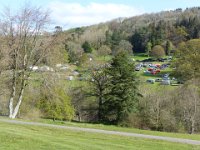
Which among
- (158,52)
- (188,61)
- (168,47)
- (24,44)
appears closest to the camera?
(24,44)

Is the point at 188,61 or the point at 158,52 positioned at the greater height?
the point at 158,52

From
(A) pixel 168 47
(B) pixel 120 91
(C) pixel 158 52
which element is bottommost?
(B) pixel 120 91

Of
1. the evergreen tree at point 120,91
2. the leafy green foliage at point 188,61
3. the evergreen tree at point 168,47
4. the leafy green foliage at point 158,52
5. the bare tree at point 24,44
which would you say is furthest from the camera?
the evergreen tree at point 168,47

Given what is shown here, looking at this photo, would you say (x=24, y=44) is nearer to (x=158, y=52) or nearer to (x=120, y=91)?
(x=120, y=91)

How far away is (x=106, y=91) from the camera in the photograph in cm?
4547

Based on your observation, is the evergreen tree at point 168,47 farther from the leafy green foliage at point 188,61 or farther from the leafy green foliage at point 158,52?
the leafy green foliage at point 188,61

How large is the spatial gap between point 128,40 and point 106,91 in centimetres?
11265

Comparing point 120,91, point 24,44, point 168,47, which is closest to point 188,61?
point 120,91

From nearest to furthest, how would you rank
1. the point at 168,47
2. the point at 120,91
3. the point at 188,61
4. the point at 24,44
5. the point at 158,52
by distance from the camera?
the point at 24,44 < the point at 120,91 < the point at 188,61 < the point at 158,52 < the point at 168,47

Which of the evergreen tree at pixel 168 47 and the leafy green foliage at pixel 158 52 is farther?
the evergreen tree at pixel 168 47

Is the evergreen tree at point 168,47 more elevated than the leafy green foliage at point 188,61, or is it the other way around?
the evergreen tree at point 168,47

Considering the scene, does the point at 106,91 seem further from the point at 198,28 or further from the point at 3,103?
the point at 198,28

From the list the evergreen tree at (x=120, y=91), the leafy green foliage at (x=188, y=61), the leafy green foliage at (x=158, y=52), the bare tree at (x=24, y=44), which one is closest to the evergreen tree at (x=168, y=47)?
the leafy green foliage at (x=158, y=52)

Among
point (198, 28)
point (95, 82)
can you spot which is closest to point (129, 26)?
point (198, 28)
